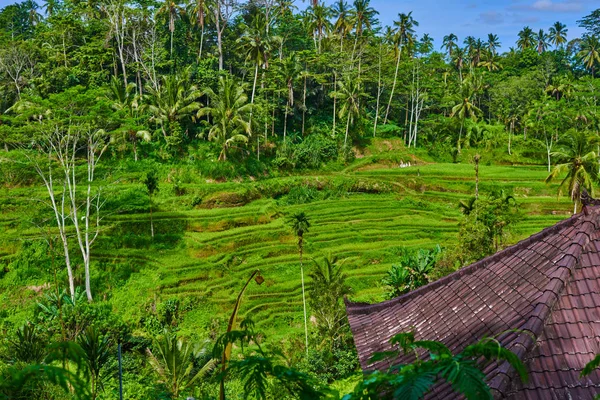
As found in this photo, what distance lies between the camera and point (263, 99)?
4138 centimetres

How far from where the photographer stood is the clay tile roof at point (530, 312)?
11.4ft

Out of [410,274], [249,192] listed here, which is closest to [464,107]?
[249,192]

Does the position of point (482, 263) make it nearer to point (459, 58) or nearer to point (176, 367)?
point (176, 367)

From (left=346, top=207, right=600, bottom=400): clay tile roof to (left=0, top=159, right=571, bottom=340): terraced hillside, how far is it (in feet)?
46.5

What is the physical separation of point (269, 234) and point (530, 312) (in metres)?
22.5

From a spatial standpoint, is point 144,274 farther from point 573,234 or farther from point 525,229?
point 525,229

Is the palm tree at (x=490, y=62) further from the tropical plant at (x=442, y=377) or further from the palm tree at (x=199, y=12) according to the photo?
the tropical plant at (x=442, y=377)

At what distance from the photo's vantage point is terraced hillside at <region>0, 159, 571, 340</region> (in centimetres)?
2109

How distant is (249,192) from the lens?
103 feet

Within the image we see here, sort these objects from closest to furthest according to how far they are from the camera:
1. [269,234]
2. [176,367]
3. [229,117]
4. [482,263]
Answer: [482,263]
[176,367]
[269,234]
[229,117]

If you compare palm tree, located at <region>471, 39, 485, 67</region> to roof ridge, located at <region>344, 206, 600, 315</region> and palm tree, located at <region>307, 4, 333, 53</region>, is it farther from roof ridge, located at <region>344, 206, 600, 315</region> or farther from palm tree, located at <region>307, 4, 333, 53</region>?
roof ridge, located at <region>344, 206, 600, 315</region>

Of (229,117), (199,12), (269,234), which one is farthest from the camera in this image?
(199,12)

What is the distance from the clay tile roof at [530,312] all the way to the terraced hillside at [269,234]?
46.5 feet

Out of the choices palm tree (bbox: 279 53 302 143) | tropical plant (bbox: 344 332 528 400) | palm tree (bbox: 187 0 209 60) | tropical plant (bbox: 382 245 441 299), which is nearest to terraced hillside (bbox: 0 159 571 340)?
tropical plant (bbox: 382 245 441 299)
